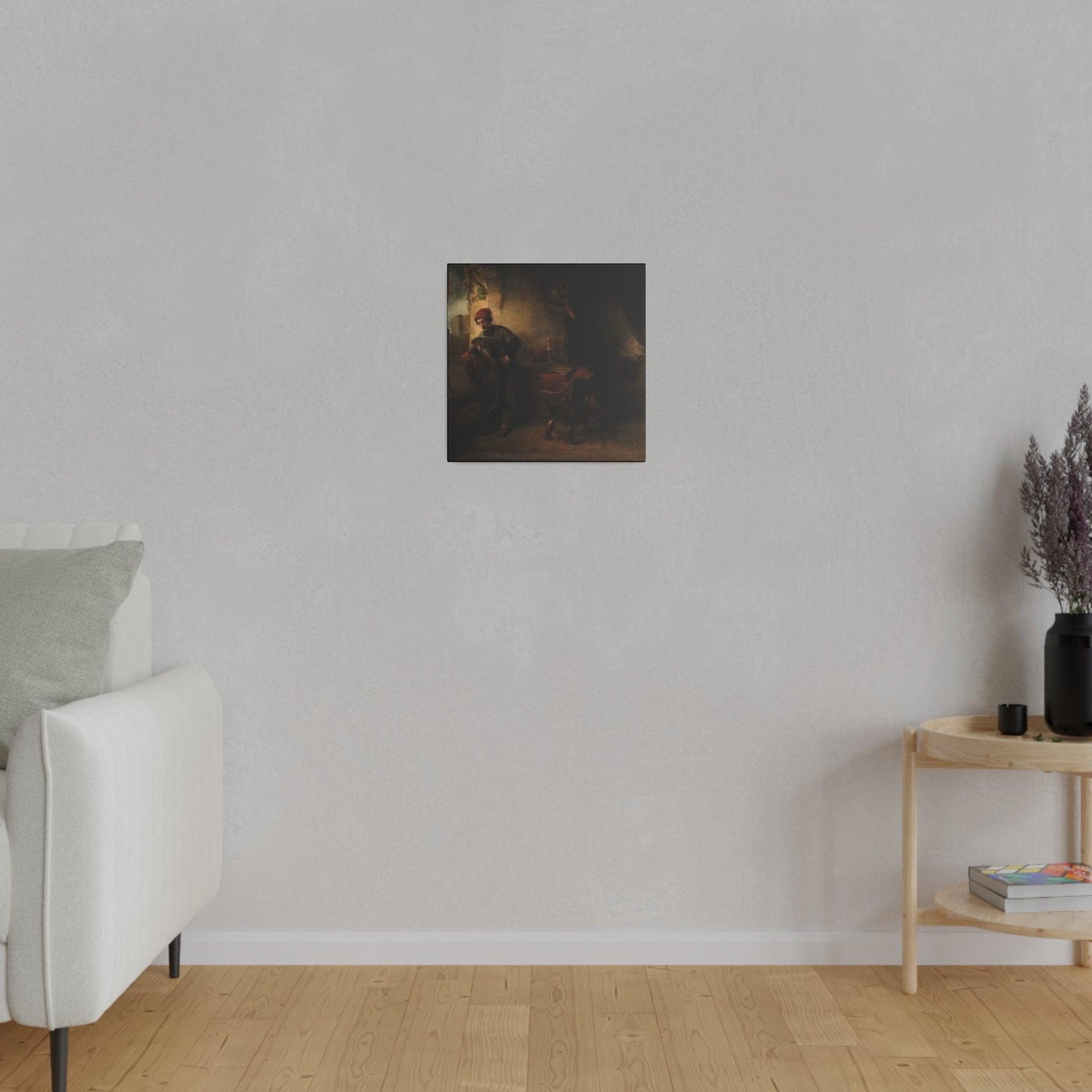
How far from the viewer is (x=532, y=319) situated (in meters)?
2.50

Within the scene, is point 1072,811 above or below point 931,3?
below

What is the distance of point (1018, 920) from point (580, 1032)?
0.91 metres

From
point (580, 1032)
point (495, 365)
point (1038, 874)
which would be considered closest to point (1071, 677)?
point (1038, 874)

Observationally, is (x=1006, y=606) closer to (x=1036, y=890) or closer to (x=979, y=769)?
(x=979, y=769)

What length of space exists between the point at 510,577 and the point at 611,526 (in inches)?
10.3

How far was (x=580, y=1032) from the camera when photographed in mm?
2100

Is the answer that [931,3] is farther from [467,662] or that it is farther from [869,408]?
[467,662]

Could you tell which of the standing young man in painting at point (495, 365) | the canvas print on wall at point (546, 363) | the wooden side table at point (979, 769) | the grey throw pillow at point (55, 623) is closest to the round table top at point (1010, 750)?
the wooden side table at point (979, 769)

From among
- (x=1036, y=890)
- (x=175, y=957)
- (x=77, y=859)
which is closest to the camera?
(x=77, y=859)

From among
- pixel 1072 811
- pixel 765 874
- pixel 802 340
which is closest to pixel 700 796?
pixel 765 874

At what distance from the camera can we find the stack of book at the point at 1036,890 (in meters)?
2.23

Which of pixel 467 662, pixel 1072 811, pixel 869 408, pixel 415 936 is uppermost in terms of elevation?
pixel 869 408

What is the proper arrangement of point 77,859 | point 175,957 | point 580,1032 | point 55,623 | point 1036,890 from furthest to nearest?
1. point 175,957
2. point 1036,890
3. point 580,1032
4. point 55,623
5. point 77,859

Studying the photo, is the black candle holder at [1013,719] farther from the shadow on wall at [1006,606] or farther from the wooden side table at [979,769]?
the shadow on wall at [1006,606]
